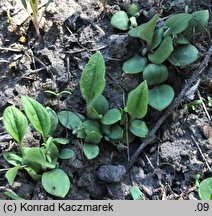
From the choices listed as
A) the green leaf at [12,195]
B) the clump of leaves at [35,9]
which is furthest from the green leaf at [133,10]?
the green leaf at [12,195]

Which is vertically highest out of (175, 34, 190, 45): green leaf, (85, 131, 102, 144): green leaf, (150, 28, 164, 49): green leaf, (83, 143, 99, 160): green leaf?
(150, 28, 164, 49): green leaf

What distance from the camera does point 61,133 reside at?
1653mm

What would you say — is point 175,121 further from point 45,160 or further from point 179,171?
point 45,160

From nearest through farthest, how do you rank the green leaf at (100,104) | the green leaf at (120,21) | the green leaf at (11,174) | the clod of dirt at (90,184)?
the green leaf at (11,174) < the clod of dirt at (90,184) < the green leaf at (100,104) < the green leaf at (120,21)

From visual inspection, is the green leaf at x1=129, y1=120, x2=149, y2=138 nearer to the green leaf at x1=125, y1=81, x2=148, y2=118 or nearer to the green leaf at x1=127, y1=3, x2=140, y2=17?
the green leaf at x1=125, y1=81, x2=148, y2=118

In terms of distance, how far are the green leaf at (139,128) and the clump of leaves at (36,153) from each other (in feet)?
0.88

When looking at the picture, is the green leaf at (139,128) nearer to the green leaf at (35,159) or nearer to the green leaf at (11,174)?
the green leaf at (35,159)

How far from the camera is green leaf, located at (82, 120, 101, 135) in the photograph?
1.62 m

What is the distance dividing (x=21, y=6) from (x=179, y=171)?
1015 mm

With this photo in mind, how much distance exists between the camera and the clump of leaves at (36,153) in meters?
1.50

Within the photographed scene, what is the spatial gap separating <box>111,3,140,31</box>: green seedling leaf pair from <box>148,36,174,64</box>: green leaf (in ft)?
0.56

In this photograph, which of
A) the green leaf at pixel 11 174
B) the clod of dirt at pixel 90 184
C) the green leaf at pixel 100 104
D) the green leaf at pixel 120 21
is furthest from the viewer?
the green leaf at pixel 120 21

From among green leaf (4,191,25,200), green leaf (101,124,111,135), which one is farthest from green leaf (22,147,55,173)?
green leaf (101,124,111,135)

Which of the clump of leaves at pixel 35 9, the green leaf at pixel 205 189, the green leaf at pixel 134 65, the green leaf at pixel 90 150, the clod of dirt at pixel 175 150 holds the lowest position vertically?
the green leaf at pixel 205 189
